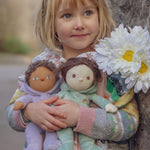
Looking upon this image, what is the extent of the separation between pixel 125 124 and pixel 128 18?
2.04 feet

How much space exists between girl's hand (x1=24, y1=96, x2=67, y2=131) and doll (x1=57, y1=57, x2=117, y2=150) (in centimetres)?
5

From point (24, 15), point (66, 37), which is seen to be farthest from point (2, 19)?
point (66, 37)

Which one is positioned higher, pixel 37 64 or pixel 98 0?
pixel 98 0

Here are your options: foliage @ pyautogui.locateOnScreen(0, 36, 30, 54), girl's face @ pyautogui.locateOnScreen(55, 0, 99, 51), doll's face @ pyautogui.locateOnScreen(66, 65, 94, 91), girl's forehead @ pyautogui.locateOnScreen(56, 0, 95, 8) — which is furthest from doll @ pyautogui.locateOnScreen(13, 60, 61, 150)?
foliage @ pyautogui.locateOnScreen(0, 36, 30, 54)

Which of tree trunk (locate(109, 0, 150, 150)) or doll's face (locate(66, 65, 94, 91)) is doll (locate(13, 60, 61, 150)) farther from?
tree trunk (locate(109, 0, 150, 150))

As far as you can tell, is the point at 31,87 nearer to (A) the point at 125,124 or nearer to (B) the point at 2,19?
(A) the point at 125,124

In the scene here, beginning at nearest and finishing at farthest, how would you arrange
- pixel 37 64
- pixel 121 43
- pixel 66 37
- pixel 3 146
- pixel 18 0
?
1. pixel 121 43
2. pixel 37 64
3. pixel 66 37
4. pixel 3 146
5. pixel 18 0

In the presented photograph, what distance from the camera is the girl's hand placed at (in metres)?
1.49

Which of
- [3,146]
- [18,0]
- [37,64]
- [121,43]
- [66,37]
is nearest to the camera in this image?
[121,43]

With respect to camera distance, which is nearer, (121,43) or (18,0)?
(121,43)

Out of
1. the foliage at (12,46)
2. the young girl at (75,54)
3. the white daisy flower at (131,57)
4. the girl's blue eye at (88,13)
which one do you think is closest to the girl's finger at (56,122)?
the young girl at (75,54)

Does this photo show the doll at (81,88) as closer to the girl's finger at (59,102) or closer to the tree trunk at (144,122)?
the girl's finger at (59,102)

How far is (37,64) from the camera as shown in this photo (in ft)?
→ 5.34

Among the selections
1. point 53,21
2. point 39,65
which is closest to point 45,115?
point 39,65
